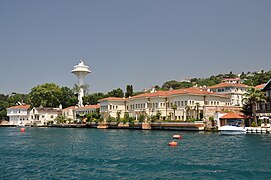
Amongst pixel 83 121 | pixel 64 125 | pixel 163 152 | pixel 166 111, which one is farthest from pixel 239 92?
pixel 163 152

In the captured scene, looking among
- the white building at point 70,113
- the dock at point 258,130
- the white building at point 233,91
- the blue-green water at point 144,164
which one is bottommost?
the blue-green water at point 144,164

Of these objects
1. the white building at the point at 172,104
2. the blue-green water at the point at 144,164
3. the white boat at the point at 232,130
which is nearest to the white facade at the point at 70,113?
the white building at the point at 172,104

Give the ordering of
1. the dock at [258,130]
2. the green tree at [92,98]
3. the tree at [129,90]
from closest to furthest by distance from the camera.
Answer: the dock at [258,130] < the tree at [129,90] < the green tree at [92,98]

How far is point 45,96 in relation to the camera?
127 metres

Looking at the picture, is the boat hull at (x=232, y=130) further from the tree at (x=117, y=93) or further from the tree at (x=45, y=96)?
the tree at (x=45, y=96)

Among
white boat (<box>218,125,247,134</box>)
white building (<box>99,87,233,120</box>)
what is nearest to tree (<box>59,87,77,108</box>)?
white building (<box>99,87,233,120</box>)

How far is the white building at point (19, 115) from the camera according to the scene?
5177 inches

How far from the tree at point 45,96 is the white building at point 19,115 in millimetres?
5733

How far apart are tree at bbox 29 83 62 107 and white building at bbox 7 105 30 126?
5.73 m

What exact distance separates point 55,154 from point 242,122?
138 ft

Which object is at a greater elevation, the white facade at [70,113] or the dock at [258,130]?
the white facade at [70,113]

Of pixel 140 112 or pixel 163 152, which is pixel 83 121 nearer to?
pixel 140 112

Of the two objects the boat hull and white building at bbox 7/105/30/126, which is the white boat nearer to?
the boat hull

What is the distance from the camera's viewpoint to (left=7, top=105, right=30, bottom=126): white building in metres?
132
